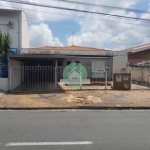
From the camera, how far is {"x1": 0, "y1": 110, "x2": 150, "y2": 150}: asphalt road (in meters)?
4.75

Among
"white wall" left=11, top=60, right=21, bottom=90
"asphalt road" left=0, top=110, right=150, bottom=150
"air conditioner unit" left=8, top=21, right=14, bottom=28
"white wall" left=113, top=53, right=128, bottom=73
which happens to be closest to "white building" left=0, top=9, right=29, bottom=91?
"air conditioner unit" left=8, top=21, right=14, bottom=28

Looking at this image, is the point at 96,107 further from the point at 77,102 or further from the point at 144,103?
the point at 144,103

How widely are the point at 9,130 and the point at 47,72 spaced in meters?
17.5

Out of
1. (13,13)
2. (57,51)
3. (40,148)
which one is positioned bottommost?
(40,148)

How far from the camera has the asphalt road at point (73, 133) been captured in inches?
187

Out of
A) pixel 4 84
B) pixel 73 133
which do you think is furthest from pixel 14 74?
pixel 73 133

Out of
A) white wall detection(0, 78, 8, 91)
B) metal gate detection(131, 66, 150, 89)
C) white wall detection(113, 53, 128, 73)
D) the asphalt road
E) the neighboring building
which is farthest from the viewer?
the neighboring building

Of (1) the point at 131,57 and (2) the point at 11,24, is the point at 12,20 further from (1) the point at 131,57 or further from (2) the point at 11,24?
(1) the point at 131,57

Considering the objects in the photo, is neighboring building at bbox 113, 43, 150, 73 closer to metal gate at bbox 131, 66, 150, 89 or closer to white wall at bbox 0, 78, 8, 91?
metal gate at bbox 131, 66, 150, 89

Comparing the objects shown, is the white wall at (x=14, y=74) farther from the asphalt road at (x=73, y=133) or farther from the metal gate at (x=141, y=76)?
the metal gate at (x=141, y=76)

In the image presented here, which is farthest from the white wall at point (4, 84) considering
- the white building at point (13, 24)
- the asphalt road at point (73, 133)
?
the white building at point (13, 24)

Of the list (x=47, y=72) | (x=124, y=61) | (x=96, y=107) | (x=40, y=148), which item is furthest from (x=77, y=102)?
(x=124, y=61)

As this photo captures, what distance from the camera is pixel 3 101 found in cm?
1110

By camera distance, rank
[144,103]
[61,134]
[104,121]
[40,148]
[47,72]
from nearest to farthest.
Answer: [40,148], [61,134], [104,121], [144,103], [47,72]
